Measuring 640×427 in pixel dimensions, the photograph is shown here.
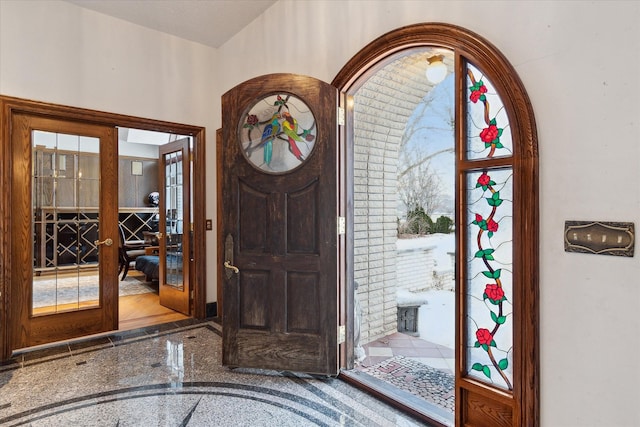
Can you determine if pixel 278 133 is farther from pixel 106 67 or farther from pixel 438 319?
pixel 438 319

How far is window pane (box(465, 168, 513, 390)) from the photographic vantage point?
1.71 m

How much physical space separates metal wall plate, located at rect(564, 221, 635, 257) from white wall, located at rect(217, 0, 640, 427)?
0.09 feet

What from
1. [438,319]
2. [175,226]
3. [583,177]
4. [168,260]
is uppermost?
[583,177]

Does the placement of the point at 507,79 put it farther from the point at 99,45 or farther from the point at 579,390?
the point at 99,45

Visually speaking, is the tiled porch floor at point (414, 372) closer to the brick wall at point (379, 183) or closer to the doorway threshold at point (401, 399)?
the doorway threshold at point (401, 399)

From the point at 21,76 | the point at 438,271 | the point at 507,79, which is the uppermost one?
the point at 21,76

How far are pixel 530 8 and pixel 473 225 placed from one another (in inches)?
41.1

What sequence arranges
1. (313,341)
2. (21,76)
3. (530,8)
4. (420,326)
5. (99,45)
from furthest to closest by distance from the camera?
(420,326) → (99,45) → (21,76) → (313,341) → (530,8)

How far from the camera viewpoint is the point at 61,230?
3279mm

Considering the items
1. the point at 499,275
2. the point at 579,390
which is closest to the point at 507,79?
the point at 499,275

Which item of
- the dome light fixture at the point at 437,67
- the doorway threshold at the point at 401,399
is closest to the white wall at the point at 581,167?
the doorway threshold at the point at 401,399

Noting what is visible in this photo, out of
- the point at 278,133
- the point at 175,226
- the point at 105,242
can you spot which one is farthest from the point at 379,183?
the point at 105,242

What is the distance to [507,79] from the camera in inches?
64.9

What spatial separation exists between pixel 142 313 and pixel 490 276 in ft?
13.3
